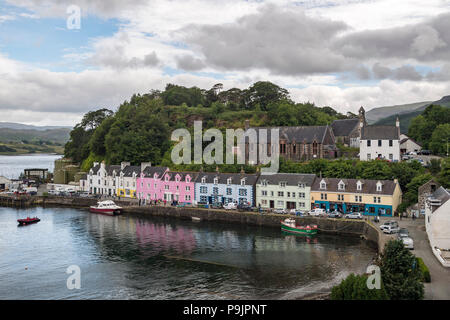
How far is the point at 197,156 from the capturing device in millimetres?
73375

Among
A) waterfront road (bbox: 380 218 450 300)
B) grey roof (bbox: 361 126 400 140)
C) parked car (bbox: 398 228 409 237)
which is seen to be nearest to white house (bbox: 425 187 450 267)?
waterfront road (bbox: 380 218 450 300)

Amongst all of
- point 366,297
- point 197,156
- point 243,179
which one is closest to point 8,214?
point 197,156

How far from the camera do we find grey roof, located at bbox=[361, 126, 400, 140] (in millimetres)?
60094

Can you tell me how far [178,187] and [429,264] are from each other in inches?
1558

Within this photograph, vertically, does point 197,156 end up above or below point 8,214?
above

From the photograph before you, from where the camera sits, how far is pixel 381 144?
6028 cm

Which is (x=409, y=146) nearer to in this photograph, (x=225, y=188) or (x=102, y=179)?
(x=225, y=188)

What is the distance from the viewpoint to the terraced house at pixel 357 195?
4646 centimetres

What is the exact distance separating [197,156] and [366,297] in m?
55.0

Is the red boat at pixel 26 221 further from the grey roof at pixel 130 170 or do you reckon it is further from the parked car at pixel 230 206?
the parked car at pixel 230 206

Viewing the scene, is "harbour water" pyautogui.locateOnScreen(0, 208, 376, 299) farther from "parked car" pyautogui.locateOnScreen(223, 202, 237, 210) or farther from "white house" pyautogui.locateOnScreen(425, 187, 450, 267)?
"white house" pyautogui.locateOnScreen(425, 187, 450, 267)
